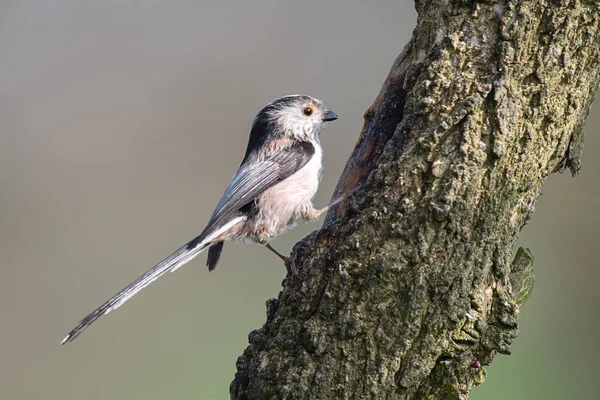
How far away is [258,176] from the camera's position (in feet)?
14.4

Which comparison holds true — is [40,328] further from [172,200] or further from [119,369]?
[172,200]

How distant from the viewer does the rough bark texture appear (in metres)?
2.53

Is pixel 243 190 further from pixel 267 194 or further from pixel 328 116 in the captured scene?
pixel 328 116

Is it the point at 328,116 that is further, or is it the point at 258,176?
the point at 328,116

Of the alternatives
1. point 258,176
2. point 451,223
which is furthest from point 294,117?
point 451,223

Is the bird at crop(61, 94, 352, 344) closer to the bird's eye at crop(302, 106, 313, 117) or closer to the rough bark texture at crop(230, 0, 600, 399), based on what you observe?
the bird's eye at crop(302, 106, 313, 117)

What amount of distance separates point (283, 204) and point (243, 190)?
285mm

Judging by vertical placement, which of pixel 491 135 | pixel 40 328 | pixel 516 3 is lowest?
pixel 40 328

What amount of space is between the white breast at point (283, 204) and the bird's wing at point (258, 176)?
52mm

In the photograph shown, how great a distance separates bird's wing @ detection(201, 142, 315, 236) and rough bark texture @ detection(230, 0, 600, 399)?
5.23ft

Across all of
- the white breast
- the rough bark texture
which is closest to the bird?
the white breast

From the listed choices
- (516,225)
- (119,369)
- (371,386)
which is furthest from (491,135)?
(119,369)

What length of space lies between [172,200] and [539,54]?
689 cm

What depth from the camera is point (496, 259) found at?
2594 millimetres
